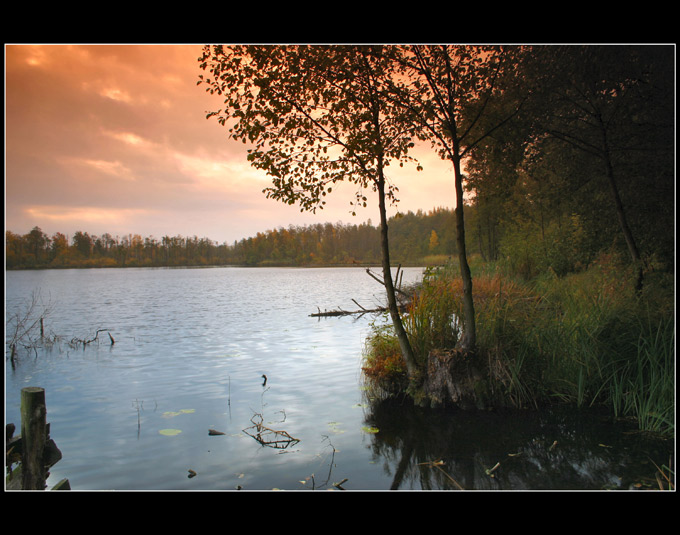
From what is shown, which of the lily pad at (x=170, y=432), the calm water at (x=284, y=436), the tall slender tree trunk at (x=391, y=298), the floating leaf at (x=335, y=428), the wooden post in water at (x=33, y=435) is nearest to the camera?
the wooden post in water at (x=33, y=435)

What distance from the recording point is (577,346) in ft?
23.5

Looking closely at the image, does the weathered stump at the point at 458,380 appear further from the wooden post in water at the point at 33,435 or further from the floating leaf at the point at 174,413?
the wooden post in water at the point at 33,435

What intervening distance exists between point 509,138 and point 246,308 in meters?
20.0

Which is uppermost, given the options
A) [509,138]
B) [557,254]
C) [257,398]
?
[509,138]

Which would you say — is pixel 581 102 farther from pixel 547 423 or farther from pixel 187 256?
pixel 187 256

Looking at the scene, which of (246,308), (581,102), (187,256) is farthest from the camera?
(187,256)

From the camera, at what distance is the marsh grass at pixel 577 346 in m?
6.50

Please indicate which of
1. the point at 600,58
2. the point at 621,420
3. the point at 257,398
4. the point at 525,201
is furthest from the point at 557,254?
the point at 257,398

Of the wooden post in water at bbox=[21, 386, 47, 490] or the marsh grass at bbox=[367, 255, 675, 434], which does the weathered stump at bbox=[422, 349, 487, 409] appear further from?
the wooden post in water at bbox=[21, 386, 47, 490]

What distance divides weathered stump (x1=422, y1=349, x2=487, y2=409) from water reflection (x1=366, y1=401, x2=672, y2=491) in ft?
0.65

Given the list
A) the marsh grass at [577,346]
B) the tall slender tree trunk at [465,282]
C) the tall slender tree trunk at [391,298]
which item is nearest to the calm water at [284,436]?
the marsh grass at [577,346]

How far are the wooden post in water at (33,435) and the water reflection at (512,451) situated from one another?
4045 millimetres

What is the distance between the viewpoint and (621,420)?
6480 millimetres

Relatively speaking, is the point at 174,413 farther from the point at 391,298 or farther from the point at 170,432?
the point at 391,298
